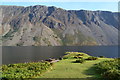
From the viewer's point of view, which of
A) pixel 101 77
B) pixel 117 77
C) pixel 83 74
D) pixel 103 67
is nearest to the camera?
pixel 117 77

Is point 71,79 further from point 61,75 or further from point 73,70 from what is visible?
point 73,70

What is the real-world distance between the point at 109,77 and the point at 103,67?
6.68 metres

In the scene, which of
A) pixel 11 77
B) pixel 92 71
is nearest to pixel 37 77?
pixel 11 77

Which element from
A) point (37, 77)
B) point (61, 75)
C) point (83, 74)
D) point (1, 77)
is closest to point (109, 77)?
point (83, 74)

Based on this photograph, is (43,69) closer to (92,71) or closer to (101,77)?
(92,71)

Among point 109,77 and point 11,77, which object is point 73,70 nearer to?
point 109,77

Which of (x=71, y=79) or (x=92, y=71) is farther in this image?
(x=92, y=71)

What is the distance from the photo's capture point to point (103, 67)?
35.0 m

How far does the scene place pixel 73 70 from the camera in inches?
1405

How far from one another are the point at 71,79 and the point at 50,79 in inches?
139

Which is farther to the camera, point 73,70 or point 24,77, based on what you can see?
point 73,70

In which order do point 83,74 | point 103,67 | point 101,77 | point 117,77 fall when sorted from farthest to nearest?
1. point 103,67
2. point 83,74
3. point 101,77
4. point 117,77

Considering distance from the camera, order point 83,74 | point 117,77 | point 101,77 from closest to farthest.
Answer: point 117,77, point 101,77, point 83,74

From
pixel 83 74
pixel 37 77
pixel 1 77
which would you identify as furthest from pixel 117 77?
pixel 1 77
